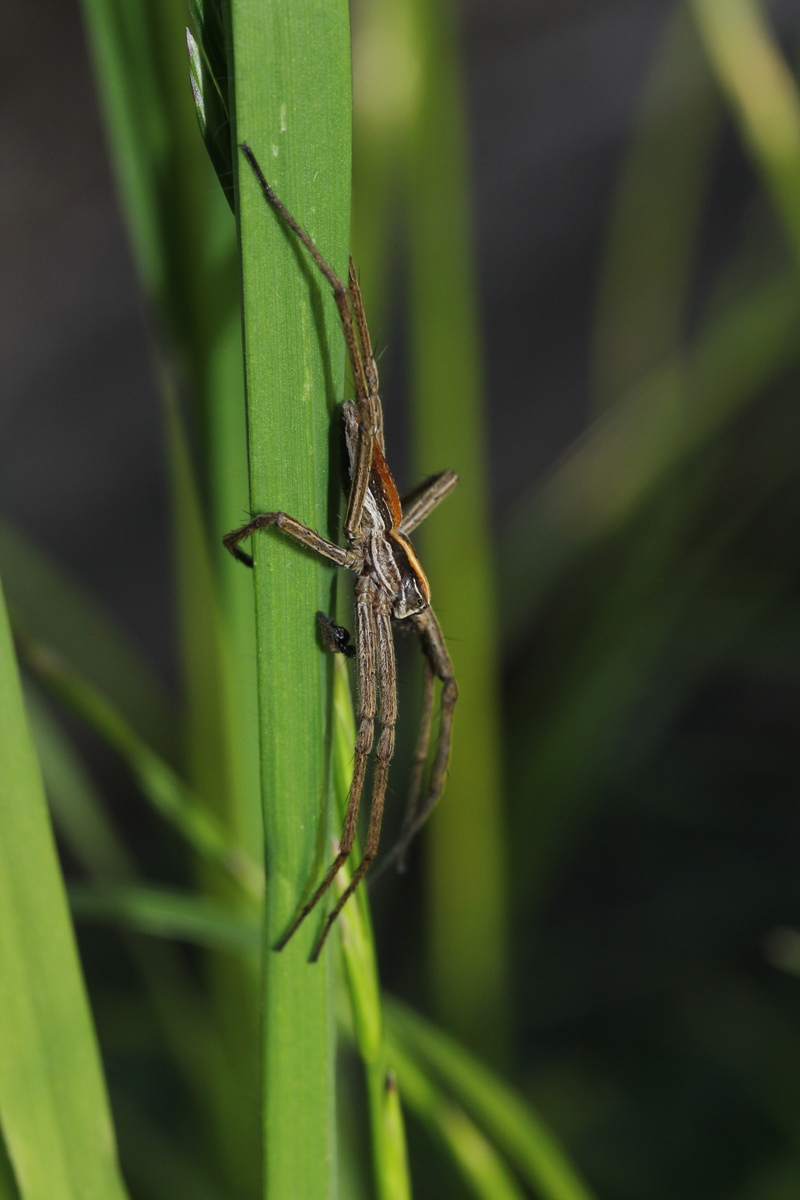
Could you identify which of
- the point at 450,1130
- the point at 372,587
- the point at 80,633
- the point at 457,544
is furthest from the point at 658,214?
the point at 450,1130

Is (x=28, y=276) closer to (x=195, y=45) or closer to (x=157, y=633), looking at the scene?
(x=157, y=633)

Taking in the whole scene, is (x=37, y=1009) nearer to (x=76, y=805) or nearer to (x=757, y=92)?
(x=76, y=805)

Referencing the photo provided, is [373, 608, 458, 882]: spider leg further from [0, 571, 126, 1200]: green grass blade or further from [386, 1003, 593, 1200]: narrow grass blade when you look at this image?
[0, 571, 126, 1200]: green grass blade

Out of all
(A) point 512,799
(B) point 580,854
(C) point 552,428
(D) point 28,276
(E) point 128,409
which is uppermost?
(D) point 28,276

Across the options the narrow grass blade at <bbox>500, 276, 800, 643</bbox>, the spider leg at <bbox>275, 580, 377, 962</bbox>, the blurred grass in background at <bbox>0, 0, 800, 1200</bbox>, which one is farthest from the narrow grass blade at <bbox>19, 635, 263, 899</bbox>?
the narrow grass blade at <bbox>500, 276, 800, 643</bbox>

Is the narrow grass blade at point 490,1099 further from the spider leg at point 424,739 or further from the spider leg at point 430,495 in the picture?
the spider leg at point 430,495

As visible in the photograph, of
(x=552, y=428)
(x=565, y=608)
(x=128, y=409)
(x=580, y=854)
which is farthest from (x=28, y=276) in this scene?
(x=580, y=854)
